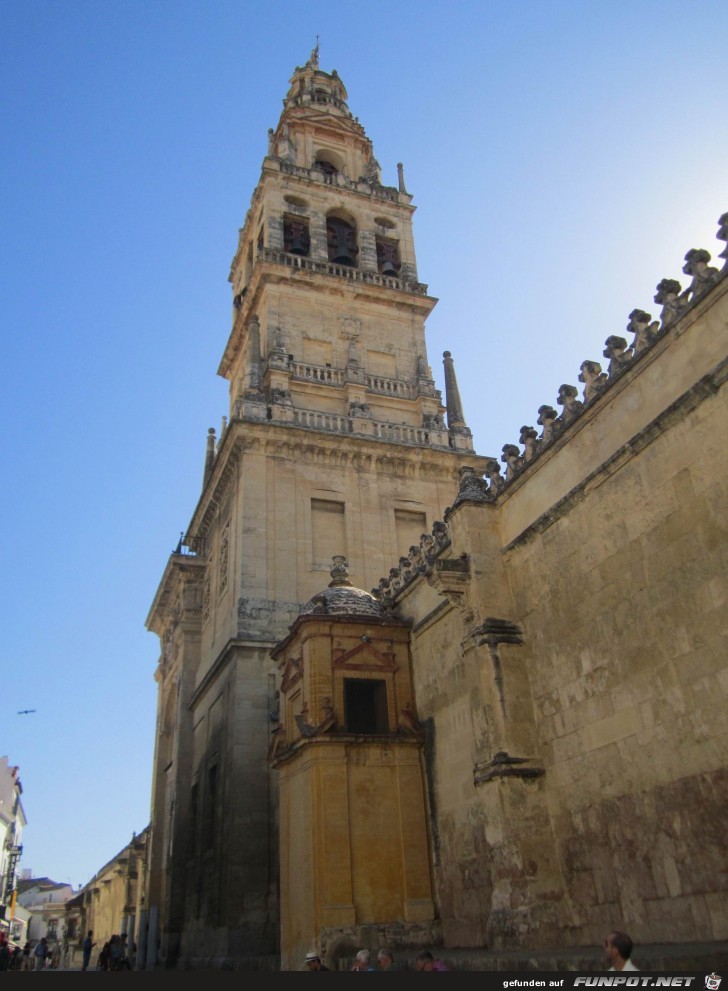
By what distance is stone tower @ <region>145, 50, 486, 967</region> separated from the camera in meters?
19.3

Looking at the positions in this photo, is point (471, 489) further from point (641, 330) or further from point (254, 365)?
point (254, 365)

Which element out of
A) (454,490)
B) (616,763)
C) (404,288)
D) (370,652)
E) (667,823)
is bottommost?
Answer: (667,823)

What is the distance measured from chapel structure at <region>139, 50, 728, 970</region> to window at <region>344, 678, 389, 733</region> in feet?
0.20

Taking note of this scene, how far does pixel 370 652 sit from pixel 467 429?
13.3 meters

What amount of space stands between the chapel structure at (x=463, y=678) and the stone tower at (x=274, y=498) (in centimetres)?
9

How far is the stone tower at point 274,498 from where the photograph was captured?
1931 centimetres

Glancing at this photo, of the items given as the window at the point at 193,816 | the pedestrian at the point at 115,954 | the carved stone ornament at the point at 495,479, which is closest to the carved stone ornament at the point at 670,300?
the carved stone ornament at the point at 495,479

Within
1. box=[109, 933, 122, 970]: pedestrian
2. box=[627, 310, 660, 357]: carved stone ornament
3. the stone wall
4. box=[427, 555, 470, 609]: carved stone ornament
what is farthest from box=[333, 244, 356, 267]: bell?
box=[109, 933, 122, 970]: pedestrian

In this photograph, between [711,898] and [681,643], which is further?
[681,643]

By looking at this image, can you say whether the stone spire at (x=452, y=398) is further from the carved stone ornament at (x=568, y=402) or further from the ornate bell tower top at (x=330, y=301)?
the carved stone ornament at (x=568, y=402)

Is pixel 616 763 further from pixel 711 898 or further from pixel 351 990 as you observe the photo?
pixel 351 990

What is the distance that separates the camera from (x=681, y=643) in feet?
29.2

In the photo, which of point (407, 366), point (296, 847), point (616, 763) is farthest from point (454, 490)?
point (616, 763)

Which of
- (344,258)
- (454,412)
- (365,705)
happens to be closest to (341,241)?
(344,258)
